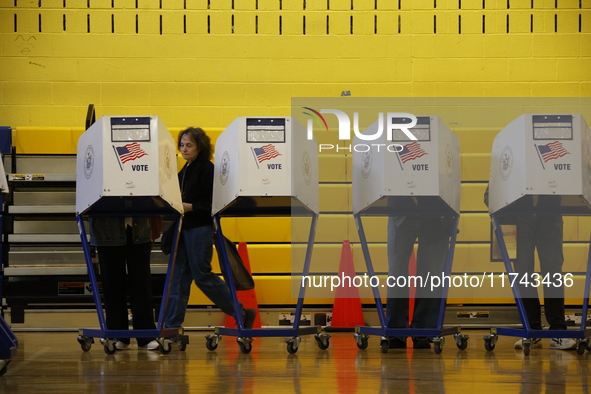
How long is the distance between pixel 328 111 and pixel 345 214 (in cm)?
80

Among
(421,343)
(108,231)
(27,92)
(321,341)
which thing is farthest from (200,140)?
(27,92)

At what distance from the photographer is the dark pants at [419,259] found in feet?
14.4

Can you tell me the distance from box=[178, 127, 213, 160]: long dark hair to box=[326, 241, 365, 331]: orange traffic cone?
1.42 m

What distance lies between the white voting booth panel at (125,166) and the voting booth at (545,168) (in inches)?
68.4

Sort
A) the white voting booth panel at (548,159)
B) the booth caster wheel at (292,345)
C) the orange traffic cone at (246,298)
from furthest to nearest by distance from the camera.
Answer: the orange traffic cone at (246,298)
the booth caster wheel at (292,345)
the white voting booth panel at (548,159)

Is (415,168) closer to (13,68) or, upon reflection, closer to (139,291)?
(139,291)

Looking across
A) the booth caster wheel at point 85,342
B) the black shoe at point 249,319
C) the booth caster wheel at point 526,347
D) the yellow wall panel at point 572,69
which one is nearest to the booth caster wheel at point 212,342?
the black shoe at point 249,319

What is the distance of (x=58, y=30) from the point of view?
615 centimetres

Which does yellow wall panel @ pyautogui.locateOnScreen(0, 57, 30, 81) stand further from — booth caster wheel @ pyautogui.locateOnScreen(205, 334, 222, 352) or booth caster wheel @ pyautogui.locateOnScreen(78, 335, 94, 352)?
booth caster wheel @ pyautogui.locateOnScreen(205, 334, 222, 352)

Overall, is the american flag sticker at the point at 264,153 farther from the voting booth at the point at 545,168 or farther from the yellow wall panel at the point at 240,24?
the yellow wall panel at the point at 240,24

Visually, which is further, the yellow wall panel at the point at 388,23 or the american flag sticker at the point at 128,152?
the yellow wall panel at the point at 388,23

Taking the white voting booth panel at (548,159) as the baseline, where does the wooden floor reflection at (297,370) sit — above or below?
below

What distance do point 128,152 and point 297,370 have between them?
134 cm

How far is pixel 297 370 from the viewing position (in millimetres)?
3602
